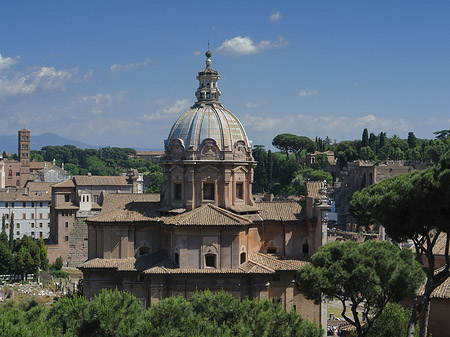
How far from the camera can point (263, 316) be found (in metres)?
22.7

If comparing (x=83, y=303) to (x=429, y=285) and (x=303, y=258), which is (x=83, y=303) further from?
(x=303, y=258)

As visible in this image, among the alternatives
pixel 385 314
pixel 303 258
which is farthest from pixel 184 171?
pixel 385 314

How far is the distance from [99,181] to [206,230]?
4963 centimetres

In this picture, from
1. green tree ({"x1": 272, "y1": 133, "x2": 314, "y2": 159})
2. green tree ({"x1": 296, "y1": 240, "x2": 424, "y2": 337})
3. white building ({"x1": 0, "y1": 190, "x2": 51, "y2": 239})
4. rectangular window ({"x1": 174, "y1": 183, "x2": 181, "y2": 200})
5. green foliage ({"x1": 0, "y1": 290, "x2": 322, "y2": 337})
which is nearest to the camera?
green foliage ({"x1": 0, "y1": 290, "x2": 322, "y2": 337})

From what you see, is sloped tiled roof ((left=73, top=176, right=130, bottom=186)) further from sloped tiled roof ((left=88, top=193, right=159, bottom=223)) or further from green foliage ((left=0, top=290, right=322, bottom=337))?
green foliage ((left=0, top=290, right=322, bottom=337))

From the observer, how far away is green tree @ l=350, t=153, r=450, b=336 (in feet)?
68.7

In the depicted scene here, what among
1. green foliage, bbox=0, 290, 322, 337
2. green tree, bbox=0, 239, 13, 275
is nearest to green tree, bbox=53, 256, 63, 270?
green tree, bbox=0, 239, 13, 275

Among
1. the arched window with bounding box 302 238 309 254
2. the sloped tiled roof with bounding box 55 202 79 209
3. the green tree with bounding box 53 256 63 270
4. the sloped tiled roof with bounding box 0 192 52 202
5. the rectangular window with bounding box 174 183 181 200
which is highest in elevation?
the rectangular window with bounding box 174 183 181 200

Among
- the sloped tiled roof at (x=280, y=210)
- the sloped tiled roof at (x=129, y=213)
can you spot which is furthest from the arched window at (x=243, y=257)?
the sloped tiled roof at (x=129, y=213)

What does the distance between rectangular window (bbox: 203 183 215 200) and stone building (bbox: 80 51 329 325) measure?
0.18 feet

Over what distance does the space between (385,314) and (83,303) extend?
12822mm

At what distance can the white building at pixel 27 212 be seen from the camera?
81062 mm

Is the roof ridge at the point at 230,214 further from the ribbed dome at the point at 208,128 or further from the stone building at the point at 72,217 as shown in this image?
the stone building at the point at 72,217

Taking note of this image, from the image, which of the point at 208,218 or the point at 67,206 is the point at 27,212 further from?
the point at 208,218
